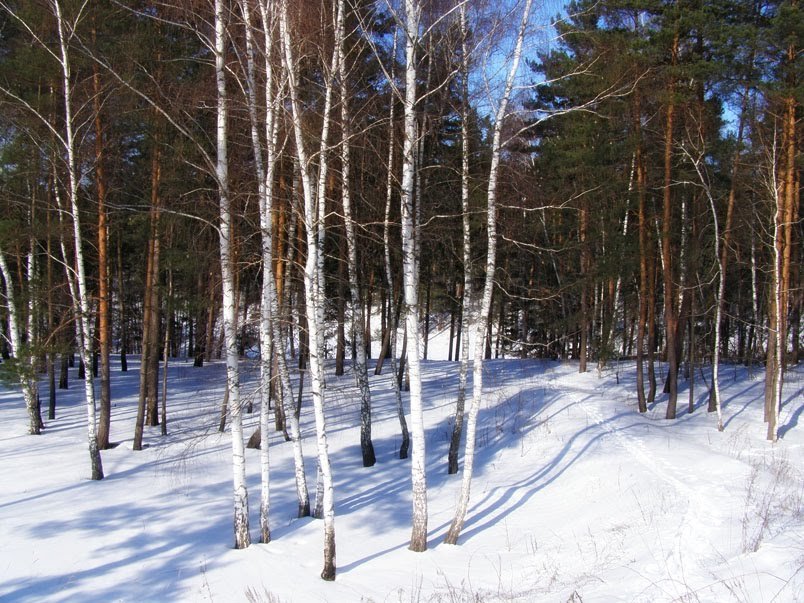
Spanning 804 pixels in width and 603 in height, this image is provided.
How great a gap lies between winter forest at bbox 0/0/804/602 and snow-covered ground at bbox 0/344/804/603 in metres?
0.14

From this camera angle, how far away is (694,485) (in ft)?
30.9

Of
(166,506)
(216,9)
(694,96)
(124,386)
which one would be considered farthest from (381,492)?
(124,386)

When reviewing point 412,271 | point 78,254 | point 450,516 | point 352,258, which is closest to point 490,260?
point 412,271

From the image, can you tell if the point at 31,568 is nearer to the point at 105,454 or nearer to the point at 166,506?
the point at 166,506

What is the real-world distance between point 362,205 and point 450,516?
8138mm

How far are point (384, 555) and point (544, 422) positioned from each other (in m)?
8.22

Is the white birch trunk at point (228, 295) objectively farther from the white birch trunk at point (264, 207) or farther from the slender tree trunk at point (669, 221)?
the slender tree trunk at point (669, 221)

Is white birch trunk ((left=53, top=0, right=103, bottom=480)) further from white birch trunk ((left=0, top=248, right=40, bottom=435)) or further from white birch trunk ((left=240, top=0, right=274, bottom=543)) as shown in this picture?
white birch trunk ((left=240, top=0, right=274, bottom=543))

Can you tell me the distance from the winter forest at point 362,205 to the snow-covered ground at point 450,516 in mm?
136

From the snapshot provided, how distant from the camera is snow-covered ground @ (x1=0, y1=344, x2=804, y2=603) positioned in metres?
6.62

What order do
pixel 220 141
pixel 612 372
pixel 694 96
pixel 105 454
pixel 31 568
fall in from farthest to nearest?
pixel 612 372, pixel 694 96, pixel 105 454, pixel 220 141, pixel 31 568

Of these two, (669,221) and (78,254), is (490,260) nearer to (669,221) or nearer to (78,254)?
(78,254)

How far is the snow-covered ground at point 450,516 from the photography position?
6.62 metres

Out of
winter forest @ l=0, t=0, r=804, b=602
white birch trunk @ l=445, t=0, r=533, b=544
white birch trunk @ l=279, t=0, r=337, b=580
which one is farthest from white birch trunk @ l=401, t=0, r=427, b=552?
white birch trunk @ l=279, t=0, r=337, b=580
